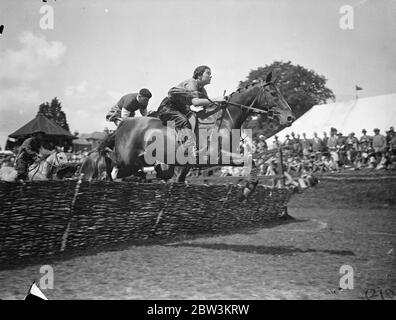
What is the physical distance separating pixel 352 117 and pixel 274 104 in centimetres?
1529

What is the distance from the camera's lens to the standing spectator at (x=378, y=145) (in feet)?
44.9

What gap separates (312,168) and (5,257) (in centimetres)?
1405

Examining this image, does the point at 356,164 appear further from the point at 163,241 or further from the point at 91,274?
the point at 91,274

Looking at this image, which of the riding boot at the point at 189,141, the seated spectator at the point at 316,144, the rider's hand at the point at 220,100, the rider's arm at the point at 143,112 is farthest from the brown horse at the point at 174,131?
the seated spectator at the point at 316,144

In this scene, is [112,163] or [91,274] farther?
[112,163]

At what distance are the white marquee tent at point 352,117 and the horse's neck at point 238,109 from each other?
11.7 meters

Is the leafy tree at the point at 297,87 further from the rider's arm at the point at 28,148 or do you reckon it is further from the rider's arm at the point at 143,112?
the rider's arm at the point at 28,148

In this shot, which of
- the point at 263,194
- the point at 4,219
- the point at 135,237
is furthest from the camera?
the point at 263,194

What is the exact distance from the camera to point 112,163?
9.52 m

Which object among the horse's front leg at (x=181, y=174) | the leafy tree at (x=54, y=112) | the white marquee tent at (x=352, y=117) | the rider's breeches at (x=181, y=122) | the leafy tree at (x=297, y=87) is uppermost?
the leafy tree at (x=297, y=87)

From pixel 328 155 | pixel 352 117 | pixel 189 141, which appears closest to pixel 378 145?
pixel 328 155

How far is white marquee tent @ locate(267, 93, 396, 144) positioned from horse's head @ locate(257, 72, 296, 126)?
1153cm

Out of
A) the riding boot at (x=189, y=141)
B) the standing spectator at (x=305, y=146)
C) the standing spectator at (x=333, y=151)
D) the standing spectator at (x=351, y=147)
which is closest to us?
the riding boot at (x=189, y=141)
